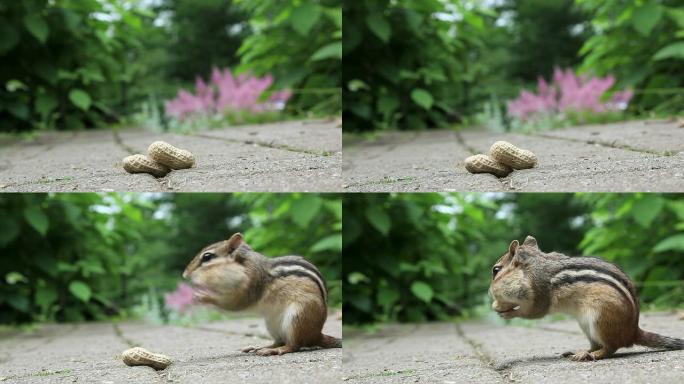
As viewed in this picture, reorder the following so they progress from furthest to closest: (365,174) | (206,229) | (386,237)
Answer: (386,237)
(206,229)
(365,174)

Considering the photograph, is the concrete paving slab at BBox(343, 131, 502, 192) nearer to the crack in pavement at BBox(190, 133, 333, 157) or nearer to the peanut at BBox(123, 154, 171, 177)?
the crack in pavement at BBox(190, 133, 333, 157)

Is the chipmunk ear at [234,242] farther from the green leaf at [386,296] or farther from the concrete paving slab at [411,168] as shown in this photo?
the green leaf at [386,296]


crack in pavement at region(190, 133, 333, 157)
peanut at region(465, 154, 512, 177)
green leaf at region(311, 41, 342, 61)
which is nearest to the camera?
peanut at region(465, 154, 512, 177)

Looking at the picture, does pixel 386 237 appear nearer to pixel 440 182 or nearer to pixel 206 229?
pixel 206 229

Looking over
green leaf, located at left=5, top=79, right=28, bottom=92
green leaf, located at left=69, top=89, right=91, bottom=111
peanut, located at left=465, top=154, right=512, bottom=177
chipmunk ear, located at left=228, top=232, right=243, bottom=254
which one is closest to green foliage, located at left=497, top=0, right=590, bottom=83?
peanut, located at left=465, top=154, right=512, bottom=177

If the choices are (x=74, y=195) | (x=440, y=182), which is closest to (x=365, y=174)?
(x=440, y=182)

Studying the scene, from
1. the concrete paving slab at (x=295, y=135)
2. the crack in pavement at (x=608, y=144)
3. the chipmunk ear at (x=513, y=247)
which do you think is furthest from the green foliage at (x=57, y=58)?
the chipmunk ear at (x=513, y=247)

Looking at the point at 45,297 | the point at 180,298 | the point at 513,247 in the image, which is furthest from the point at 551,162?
the point at 45,297

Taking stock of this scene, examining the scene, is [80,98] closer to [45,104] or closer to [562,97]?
[45,104]
